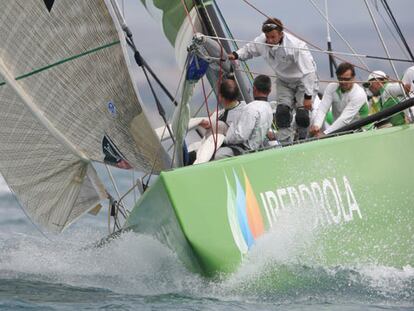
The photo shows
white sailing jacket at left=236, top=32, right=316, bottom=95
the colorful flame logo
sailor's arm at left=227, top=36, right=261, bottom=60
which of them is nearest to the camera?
the colorful flame logo

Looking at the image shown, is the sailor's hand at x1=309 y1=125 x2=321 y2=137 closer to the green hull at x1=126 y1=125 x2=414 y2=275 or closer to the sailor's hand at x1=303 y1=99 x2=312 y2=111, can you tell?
the sailor's hand at x1=303 y1=99 x2=312 y2=111

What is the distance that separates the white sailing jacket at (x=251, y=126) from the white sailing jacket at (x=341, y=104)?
0.50 metres

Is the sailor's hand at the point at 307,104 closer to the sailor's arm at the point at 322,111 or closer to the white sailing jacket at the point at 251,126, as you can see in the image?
the sailor's arm at the point at 322,111

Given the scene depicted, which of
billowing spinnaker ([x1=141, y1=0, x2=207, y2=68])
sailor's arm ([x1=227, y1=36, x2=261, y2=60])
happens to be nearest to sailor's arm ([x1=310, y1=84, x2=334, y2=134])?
sailor's arm ([x1=227, y1=36, x2=261, y2=60])

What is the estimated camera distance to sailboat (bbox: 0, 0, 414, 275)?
16.0 ft

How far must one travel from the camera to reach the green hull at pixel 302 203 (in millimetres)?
4816

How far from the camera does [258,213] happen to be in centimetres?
499

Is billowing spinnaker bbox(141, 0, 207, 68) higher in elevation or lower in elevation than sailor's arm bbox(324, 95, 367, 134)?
higher

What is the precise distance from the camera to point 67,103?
19.9ft

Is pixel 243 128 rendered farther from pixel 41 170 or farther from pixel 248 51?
pixel 41 170

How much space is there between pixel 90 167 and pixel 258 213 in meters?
1.73

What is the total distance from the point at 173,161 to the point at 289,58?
1.16 metres

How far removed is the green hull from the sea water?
0.06m

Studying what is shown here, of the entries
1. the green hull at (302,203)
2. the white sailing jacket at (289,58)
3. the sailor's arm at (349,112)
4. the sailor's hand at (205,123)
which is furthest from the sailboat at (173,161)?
the sailor's arm at (349,112)
